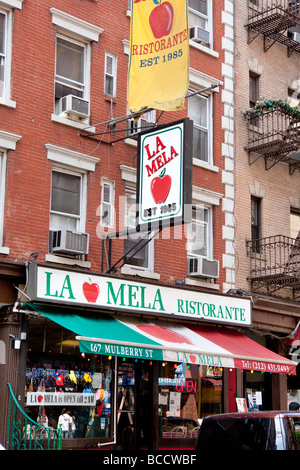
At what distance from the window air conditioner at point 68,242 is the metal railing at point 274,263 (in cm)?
601

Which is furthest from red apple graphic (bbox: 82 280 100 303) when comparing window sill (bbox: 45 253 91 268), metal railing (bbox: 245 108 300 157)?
metal railing (bbox: 245 108 300 157)

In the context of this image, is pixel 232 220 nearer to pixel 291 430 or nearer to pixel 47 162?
pixel 47 162

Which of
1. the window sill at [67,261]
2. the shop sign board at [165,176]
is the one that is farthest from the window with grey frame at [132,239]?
the shop sign board at [165,176]

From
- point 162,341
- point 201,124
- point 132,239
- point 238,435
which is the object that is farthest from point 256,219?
point 238,435

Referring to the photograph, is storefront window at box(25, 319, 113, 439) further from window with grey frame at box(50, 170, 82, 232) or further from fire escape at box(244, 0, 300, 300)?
fire escape at box(244, 0, 300, 300)

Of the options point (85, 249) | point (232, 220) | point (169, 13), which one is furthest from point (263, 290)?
point (169, 13)

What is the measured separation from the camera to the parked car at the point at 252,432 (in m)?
8.54

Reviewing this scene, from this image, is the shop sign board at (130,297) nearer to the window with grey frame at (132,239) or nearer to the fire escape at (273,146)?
the window with grey frame at (132,239)

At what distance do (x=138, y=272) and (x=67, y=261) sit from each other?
2171 mm

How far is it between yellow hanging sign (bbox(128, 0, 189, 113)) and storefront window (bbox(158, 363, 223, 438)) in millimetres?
6492

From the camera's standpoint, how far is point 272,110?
794 inches

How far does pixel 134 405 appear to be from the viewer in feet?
55.0

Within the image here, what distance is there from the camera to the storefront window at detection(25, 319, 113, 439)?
14570 mm

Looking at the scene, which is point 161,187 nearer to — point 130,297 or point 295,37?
point 130,297
